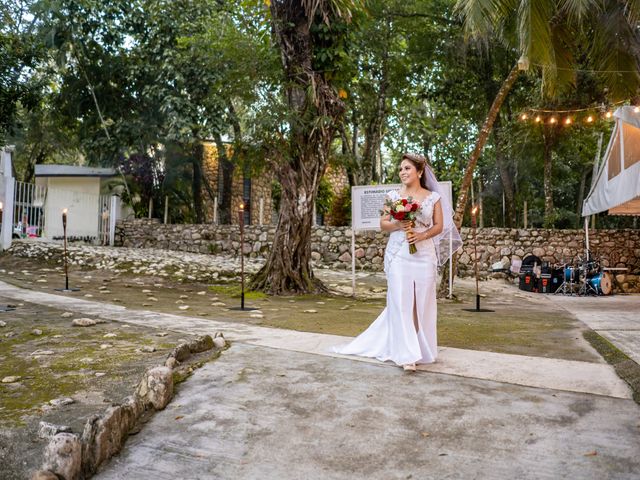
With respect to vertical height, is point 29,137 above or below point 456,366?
above

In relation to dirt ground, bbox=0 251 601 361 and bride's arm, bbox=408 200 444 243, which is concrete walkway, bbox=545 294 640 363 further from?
bride's arm, bbox=408 200 444 243

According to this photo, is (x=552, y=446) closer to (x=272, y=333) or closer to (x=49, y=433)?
(x=49, y=433)

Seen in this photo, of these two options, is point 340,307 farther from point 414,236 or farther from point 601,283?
point 601,283

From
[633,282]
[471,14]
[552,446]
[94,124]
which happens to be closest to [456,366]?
[552,446]

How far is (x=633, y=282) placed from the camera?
14.5 metres

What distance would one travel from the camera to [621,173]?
420 inches

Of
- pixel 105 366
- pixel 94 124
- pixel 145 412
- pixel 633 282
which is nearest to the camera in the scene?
pixel 145 412

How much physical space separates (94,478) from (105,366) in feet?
6.00

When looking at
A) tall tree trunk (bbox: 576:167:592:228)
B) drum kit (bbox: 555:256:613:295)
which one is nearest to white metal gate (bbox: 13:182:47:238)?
drum kit (bbox: 555:256:613:295)

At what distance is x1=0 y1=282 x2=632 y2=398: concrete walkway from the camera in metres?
3.99

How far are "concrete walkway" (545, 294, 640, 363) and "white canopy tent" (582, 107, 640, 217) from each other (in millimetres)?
1980

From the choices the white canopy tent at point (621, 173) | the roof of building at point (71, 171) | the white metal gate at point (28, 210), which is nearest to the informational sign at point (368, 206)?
the white canopy tent at point (621, 173)

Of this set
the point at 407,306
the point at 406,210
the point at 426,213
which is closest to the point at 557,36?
the point at 426,213

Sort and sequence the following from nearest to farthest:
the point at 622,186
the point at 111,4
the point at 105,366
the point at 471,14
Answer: the point at 105,366, the point at 471,14, the point at 622,186, the point at 111,4
